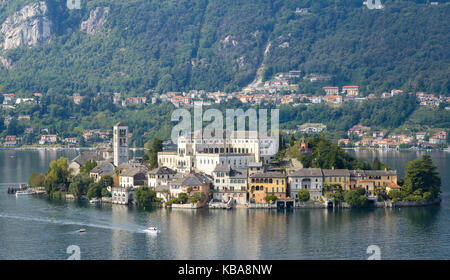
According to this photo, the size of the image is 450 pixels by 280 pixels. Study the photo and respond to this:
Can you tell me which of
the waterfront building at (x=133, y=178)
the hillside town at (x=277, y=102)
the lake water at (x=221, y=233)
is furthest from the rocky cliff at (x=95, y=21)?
the lake water at (x=221, y=233)

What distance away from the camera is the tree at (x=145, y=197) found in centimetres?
5719

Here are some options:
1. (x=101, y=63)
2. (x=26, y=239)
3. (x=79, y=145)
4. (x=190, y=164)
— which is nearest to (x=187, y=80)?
(x=101, y=63)

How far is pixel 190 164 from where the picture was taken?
62969 mm

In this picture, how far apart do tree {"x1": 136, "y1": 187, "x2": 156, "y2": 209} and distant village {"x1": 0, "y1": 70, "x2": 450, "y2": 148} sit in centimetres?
7504

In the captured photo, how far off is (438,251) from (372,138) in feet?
305

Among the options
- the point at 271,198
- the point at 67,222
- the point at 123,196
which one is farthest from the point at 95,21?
the point at 67,222

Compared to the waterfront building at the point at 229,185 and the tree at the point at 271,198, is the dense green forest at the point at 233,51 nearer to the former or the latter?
the waterfront building at the point at 229,185

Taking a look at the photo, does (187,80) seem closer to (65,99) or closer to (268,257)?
(65,99)

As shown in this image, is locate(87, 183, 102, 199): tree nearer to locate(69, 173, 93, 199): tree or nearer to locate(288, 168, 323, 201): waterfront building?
locate(69, 173, 93, 199): tree

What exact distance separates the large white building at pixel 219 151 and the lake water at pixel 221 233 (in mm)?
7835

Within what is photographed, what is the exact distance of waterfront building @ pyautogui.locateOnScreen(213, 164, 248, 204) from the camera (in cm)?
5656

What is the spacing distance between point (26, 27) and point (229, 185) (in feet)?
472

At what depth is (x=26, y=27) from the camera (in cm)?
19150

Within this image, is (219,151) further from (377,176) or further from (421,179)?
(421,179)
